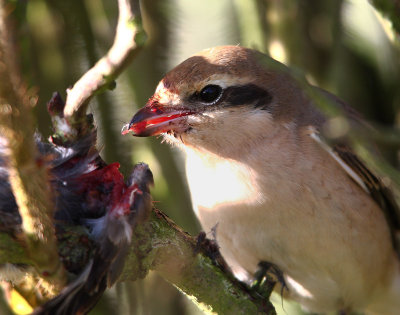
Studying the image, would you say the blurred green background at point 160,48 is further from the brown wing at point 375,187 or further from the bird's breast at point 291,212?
the brown wing at point 375,187

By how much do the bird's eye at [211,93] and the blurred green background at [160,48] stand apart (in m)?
0.61

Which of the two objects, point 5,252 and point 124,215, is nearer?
point 5,252

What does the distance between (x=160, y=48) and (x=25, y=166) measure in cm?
225

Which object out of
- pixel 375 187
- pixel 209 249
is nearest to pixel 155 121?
pixel 209 249

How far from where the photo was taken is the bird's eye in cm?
242

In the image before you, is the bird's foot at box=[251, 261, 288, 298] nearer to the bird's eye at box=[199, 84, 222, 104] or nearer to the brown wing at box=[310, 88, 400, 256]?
the brown wing at box=[310, 88, 400, 256]

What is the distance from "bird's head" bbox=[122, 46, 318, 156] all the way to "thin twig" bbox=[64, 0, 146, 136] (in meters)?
0.80

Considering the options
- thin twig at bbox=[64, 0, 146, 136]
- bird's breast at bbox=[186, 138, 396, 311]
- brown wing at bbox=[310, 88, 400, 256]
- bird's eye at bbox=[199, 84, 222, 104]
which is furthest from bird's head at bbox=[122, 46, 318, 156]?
thin twig at bbox=[64, 0, 146, 136]

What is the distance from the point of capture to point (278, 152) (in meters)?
2.52

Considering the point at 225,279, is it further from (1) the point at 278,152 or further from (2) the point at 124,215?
(1) the point at 278,152

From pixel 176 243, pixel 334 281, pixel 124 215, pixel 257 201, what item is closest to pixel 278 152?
pixel 257 201

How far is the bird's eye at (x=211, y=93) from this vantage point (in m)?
2.42

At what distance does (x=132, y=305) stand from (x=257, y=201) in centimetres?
65

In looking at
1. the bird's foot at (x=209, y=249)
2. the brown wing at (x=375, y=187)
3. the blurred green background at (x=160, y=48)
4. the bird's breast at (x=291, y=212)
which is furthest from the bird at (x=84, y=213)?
the brown wing at (x=375, y=187)
